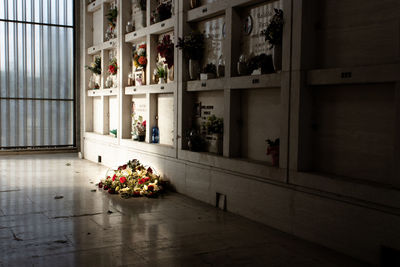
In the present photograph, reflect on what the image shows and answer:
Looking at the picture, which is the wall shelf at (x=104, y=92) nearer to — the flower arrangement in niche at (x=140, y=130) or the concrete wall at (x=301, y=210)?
the flower arrangement in niche at (x=140, y=130)

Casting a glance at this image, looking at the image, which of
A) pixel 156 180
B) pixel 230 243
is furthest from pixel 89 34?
pixel 230 243

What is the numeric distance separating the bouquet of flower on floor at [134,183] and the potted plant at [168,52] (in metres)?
1.98

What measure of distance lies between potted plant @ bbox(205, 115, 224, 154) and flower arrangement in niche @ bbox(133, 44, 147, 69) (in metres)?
3.03

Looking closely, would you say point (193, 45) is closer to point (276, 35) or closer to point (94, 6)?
point (276, 35)

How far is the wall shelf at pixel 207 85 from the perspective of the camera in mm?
7312

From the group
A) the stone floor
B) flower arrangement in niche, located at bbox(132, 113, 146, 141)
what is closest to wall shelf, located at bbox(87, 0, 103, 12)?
flower arrangement in niche, located at bbox(132, 113, 146, 141)

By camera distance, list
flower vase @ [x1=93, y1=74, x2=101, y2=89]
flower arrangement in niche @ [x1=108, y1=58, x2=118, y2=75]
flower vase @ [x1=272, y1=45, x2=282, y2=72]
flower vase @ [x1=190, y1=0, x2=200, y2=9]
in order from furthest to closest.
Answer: flower vase @ [x1=93, y1=74, x2=101, y2=89]
flower arrangement in niche @ [x1=108, y1=58, x2=118, y2=75]
flower vase @ [x1=190, y1=0, x2=200, y2=9]
flower vase @ [x1=272, y1=45, x2=282, y2=72]

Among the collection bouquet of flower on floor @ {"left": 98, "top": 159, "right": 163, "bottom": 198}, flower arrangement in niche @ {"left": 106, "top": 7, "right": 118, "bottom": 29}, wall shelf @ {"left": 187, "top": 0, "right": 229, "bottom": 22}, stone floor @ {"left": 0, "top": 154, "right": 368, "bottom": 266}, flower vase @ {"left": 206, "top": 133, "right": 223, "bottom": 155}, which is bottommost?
stone floor @ {"left": 0, "top": 154, "right": 368, "bottom": 266}

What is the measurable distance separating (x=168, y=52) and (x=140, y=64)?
1.54 m

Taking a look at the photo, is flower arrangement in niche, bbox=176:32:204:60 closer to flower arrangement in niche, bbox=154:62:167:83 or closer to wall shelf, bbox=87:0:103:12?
flower arrangement in niche, bbox=154:62:167:83

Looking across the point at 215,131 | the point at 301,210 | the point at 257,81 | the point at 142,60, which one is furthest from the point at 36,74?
the point at 301,210

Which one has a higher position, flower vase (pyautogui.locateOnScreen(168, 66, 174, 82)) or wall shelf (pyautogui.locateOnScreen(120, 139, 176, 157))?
flower vase (pyautogui.locateOnScreen(168, 66, 174, 82))

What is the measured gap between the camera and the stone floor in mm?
4777

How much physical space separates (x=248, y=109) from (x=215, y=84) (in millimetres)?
797
